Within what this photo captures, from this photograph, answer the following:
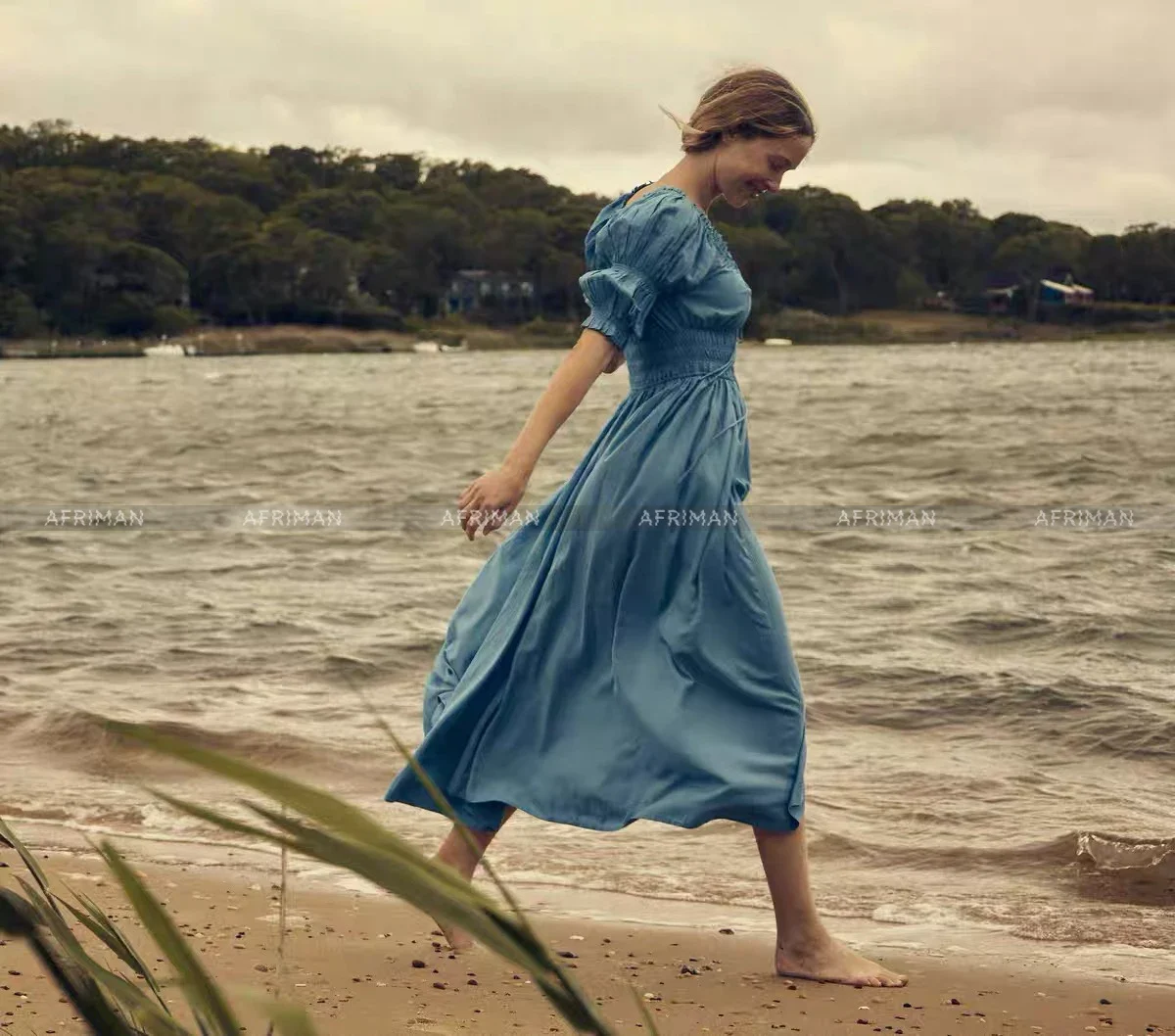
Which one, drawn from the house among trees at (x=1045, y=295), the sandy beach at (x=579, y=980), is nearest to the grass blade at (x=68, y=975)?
the sandy beach at (x=579, y=980)

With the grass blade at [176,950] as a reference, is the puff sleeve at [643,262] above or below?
above

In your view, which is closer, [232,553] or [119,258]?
[232,553]

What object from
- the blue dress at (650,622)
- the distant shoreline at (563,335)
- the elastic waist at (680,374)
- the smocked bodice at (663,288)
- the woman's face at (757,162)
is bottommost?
the distant shoreline at (563,335)

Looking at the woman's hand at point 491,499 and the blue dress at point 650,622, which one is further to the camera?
the blue dress at point 650,622

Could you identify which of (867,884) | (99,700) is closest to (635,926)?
(867,884)

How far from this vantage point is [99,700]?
6484 mm

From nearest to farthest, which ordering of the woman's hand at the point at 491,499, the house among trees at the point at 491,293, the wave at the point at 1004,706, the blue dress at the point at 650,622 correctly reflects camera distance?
the woman's hand at the point at 491,499
the blue dress at the point at 650,622
the wave at the point at 1004,706
the house among trees at the point at 491,293

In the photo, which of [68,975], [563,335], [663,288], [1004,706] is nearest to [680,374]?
[663,288]

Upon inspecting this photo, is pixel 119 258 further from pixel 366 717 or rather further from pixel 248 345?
pixel 366 717

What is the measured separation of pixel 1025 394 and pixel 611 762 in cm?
3776

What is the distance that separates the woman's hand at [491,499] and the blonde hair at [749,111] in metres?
0.74

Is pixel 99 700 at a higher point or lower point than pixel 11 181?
lower

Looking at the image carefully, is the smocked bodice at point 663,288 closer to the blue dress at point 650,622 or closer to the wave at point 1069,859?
the blue dress at point 650,622

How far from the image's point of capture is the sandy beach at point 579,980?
2.95 metres
